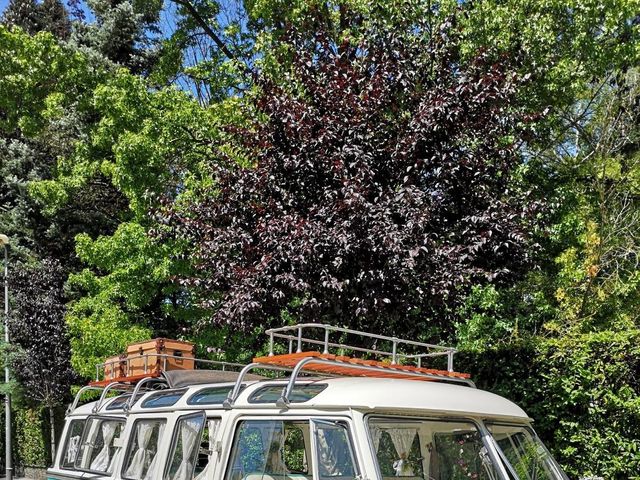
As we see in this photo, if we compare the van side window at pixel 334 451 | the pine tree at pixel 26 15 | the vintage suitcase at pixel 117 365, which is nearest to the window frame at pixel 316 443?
the van side window at pixel 334 451

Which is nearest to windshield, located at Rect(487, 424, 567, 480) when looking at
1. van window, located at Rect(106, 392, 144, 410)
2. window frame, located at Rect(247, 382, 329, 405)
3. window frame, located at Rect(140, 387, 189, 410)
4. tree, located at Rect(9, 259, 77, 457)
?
window frame, located at Rect(247, 382, 329, 405)

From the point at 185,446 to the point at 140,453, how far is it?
92cm

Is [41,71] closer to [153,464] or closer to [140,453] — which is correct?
[140,453]

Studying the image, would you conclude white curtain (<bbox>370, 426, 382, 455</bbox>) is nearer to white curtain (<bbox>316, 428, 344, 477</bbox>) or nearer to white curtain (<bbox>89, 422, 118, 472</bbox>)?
white curtain (<bbox>316, 428, 344, 477</bbox>)

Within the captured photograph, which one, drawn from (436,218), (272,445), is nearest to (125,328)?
(436,218)

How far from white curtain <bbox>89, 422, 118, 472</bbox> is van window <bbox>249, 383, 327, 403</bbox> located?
2.74 meters

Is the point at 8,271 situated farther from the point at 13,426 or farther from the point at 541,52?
the point at 541,52

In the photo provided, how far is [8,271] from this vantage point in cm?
2367

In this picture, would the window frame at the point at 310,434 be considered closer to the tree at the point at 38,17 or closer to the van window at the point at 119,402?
the van window at the point at 119,402

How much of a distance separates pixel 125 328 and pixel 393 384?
1191 centimetres

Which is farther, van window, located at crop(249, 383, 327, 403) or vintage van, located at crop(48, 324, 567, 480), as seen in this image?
van window, located at crop(249, 383, 327, 403)

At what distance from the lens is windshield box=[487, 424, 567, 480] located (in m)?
5.52

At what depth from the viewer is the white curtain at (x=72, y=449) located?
340 inches

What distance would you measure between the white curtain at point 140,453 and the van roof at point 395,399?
1217 mm
